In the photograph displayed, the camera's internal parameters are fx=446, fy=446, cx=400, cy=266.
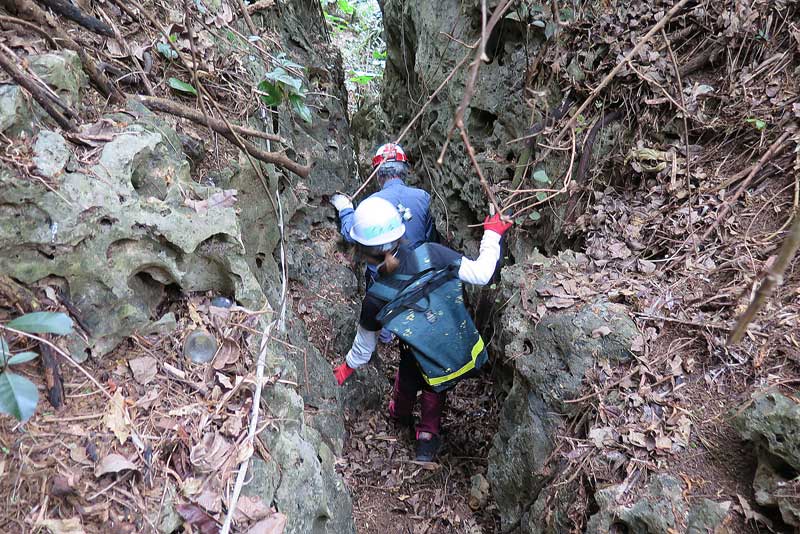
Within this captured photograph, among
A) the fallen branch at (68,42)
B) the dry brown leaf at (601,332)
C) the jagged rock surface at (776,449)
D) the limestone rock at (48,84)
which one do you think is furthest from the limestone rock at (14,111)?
the jagged rock surface at (776,449)

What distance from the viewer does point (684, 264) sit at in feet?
10.0

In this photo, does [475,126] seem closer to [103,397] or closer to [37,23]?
[37,23]

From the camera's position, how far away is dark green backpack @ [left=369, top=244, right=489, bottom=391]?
359 centimetres

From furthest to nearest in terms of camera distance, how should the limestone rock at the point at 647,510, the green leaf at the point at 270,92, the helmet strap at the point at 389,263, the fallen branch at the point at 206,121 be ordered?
the helmet strap at the point at 389,263
the green leaf at the point at 270,92
the fallen branch at the point at 206,121
the limestone rock at the point at 647,510

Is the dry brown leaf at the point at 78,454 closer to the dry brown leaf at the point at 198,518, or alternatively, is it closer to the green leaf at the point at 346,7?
the dry brown leaf at the point at 198,518

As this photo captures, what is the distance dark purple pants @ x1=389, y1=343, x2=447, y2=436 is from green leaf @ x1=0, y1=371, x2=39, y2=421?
313 cm

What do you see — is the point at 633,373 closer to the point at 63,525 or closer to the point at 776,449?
the point at 776,449

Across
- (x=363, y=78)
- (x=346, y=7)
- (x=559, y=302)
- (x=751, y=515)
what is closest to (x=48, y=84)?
(x=559, y=302)

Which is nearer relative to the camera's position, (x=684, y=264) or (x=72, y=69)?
(x=72, y=69)

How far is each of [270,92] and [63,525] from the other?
2789mm

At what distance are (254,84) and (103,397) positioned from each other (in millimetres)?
2604

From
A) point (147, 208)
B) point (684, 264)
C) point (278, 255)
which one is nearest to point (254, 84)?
point (278, 255)

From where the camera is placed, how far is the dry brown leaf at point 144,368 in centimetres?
208

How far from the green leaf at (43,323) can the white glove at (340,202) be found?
338cm
